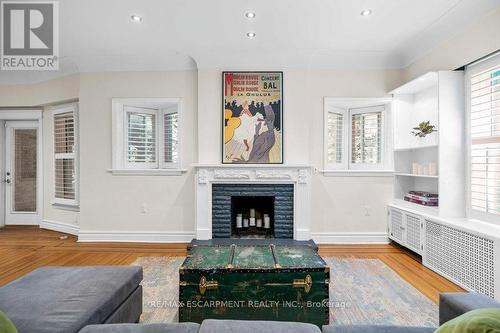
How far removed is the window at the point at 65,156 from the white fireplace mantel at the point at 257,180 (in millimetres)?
2434

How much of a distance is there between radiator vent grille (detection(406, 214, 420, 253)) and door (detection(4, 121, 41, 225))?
6.54 m

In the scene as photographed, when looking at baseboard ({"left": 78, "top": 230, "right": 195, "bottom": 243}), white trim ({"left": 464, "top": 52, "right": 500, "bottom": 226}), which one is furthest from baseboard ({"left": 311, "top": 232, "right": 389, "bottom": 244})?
baseboard ({"left": 78, "top": 230, "right": 195, "bottom": 243})

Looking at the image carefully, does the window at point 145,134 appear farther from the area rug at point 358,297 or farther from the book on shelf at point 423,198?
the book on shelf at point 423,198

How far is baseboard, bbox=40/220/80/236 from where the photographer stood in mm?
4612

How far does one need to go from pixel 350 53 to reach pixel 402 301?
3.30 m

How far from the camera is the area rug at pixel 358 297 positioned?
2.13 meters

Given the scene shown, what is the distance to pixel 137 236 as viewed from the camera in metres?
4.16

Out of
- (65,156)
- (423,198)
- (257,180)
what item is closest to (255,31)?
(257,180)

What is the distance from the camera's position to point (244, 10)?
287cm

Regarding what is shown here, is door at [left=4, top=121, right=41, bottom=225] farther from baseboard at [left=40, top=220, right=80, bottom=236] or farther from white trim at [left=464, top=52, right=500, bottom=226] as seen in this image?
white trim at [left=464, top=52, right=500, bottom=226]

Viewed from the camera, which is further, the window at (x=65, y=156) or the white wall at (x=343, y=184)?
the window at (x=65, y=156)

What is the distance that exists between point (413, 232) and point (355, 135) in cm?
171

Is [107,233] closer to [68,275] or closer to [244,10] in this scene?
[68,275]

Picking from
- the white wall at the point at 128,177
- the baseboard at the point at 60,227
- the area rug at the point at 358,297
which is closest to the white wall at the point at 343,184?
the area rug at the point at 358,297
